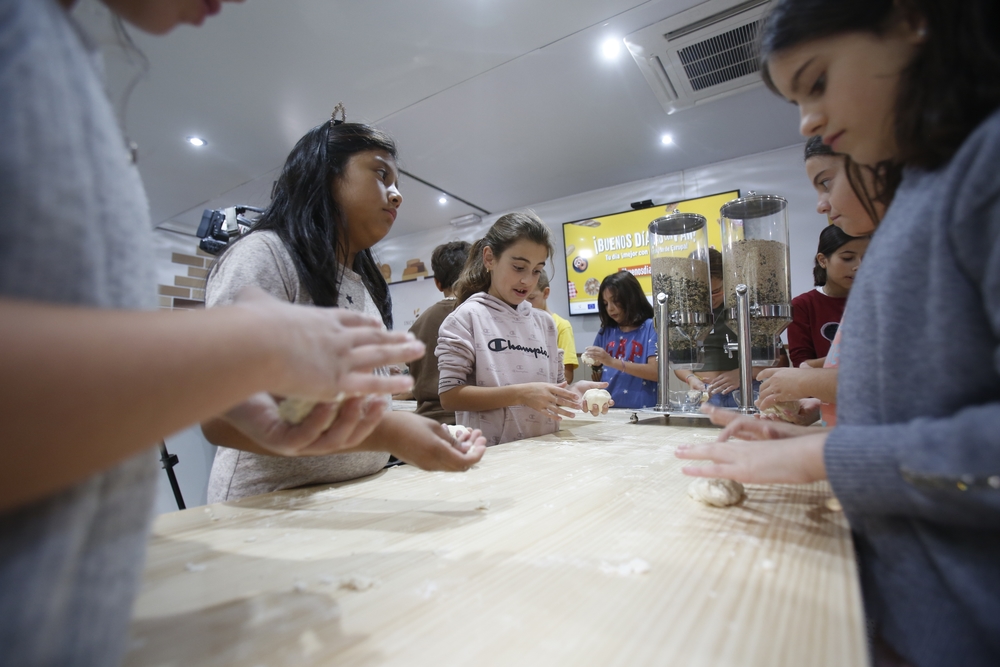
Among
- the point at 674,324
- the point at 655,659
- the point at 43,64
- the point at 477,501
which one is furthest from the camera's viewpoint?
the point at 674,324

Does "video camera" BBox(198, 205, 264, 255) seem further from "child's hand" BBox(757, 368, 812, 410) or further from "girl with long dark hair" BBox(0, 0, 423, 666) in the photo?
"child's hand" BBox(757, 368, 812, 410)

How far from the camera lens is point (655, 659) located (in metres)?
0.35

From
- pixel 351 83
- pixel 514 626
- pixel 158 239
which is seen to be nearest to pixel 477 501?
pixel 514 626

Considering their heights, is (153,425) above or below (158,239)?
below

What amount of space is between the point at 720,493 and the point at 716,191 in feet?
12.6

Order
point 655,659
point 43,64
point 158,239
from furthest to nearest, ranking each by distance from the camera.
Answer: point 158,239, point 655,659, point 43,64

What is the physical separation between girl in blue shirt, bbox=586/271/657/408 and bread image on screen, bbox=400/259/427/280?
3018 millimetres

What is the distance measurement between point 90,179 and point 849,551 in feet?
2.58

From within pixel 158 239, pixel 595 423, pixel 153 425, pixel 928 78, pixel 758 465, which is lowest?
pixel 595 423

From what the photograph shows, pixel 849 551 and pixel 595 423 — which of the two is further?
pixel 595 423

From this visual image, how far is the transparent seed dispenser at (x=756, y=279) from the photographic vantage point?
5.02ft

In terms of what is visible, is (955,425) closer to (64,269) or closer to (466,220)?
(64,269)

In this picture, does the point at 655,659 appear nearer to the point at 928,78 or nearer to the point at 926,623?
the point at 926,623

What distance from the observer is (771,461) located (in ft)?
1.84
